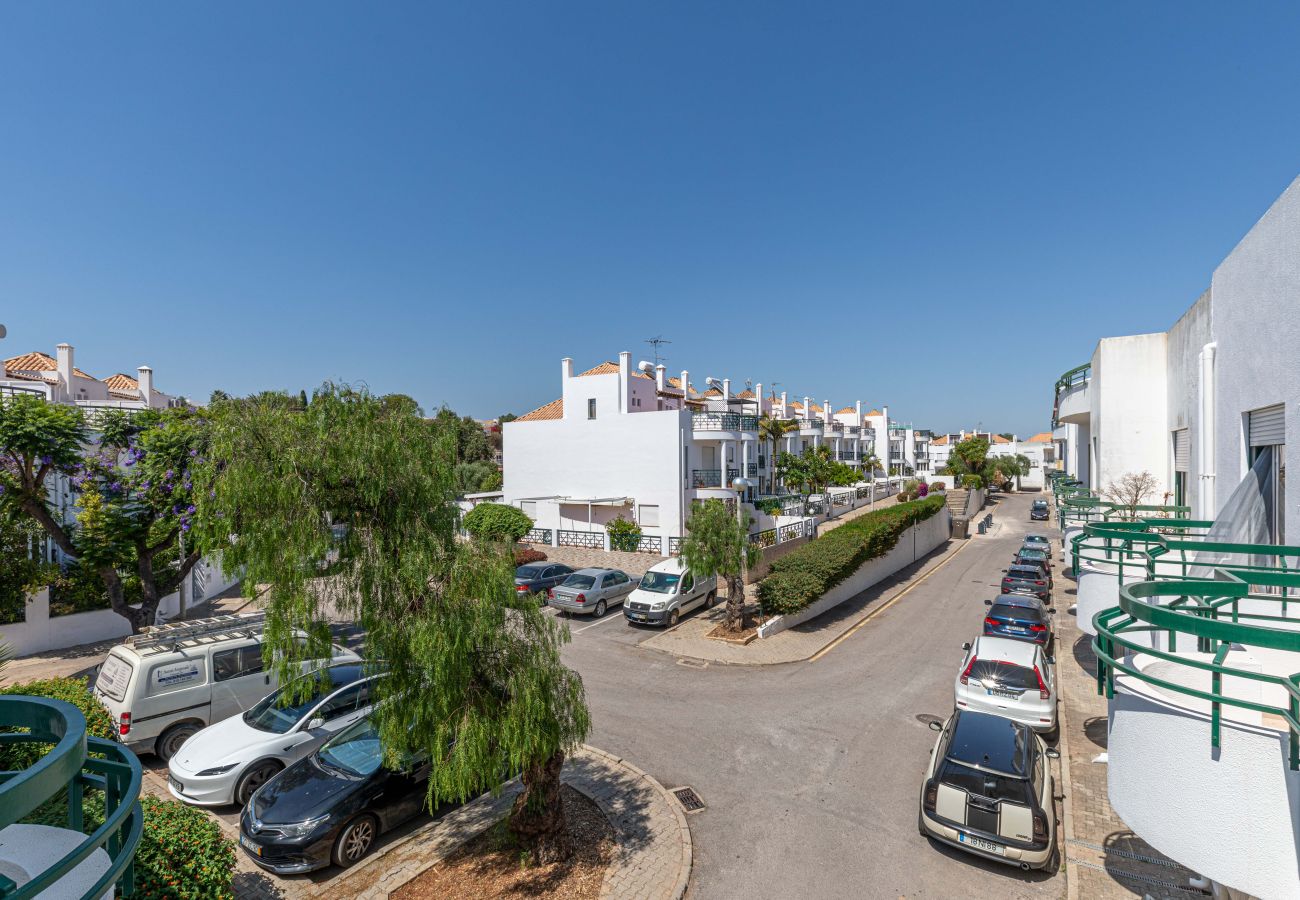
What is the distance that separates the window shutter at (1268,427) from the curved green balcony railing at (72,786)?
33.6ft

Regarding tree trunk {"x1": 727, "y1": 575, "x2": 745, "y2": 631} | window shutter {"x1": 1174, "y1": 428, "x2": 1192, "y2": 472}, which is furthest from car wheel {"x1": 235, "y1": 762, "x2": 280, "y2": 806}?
window shutter {"x1": 1174, "y1": 428, "x2": 1192, "y2": 472}

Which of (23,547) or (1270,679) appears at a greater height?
(1270,679)

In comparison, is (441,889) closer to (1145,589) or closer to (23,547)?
(1145,589)

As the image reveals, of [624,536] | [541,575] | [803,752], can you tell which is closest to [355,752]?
[803,752]

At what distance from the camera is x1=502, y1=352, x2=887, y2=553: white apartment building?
2895 cm

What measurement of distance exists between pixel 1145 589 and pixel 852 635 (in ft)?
50.5

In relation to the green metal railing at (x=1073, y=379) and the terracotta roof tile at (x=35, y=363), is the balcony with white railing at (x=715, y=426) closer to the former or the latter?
the green metal railing at (x=1073, y=379)

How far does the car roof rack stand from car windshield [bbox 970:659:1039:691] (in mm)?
12922

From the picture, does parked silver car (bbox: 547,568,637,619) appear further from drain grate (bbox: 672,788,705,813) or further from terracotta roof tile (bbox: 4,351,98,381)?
terracotta roof tile (bbox: 4,351,98,381)

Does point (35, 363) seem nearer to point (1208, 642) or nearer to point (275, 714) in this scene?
point (275, 714)

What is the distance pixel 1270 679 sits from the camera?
117 inches

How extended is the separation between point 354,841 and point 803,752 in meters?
7.10

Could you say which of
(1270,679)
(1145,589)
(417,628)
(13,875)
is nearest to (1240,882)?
(1270,679)

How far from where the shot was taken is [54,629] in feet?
53.1
